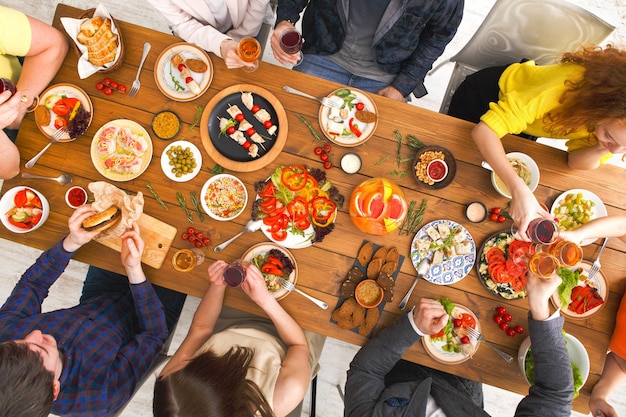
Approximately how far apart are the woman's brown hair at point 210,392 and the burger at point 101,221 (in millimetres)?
685

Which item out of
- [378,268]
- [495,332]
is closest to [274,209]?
[378,268]

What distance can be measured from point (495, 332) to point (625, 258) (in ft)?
2.39

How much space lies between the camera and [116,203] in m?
1.72

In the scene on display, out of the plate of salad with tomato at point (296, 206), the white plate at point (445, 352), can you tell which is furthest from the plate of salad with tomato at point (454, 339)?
the plate of salad with tomato at point (296, 206)

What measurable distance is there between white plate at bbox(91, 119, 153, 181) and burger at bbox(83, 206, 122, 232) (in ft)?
0.62

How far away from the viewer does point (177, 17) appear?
1861 mm

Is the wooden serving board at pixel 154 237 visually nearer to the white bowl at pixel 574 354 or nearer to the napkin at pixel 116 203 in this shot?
the napkin at pixel 116 203

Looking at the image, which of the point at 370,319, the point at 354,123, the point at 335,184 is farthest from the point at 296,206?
the point at 370,319

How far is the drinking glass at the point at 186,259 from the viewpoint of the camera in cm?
176

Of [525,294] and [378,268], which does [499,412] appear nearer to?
[525,294]

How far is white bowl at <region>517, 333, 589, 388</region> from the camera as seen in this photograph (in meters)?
1.71

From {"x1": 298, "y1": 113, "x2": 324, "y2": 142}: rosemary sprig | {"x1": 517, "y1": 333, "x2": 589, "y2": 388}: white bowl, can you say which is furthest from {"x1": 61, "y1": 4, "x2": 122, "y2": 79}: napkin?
{"x1": 517, "y1": 333, "x2": 589, "y2": 388}: white bowl

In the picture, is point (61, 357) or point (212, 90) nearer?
point (61, 357)

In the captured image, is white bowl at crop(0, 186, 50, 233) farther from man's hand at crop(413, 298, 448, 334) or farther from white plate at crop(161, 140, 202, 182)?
man's hand at crop(413, 298, 448, 334)
